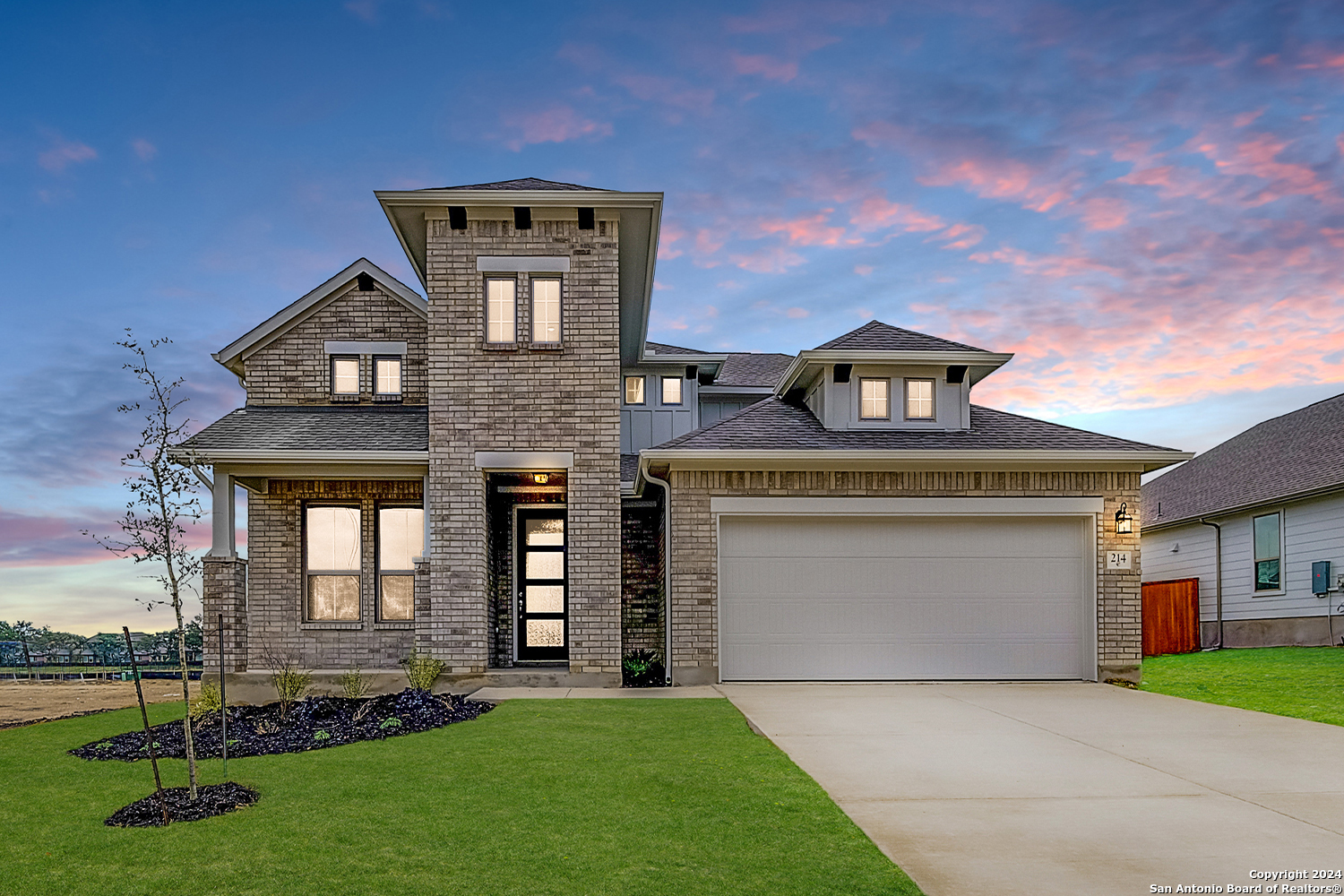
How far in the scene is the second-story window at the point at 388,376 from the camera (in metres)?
14.5

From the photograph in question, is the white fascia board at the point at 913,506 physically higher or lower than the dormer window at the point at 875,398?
lower

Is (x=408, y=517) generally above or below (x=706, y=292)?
below

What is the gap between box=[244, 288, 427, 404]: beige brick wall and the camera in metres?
14.5

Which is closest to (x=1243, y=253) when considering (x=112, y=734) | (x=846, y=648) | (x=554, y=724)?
(x=846, y=648)

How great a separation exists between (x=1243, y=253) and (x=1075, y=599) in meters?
7.23

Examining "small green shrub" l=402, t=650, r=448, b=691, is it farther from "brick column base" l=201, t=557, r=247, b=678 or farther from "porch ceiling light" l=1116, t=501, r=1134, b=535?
"porch ceiling light" l=1116, t=501, r=1134, b=535

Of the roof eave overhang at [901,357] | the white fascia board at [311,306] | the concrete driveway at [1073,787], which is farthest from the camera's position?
the white fascia board at [311,306]

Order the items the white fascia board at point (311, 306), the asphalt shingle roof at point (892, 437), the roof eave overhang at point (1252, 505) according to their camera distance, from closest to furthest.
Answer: the asphalt shingle roof at point (892, 437)
the white fascia board at point (311, 306)
the roof eave overhang at point (1252, 505)

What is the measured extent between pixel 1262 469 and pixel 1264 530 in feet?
6.34

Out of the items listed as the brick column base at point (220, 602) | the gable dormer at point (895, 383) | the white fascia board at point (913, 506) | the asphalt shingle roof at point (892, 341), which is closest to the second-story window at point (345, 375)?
the brick column base at point (220, 602)

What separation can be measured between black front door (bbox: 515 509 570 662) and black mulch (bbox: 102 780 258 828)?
27.1ft

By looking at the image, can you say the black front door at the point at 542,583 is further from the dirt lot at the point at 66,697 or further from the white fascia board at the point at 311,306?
the dirt lot at the point at 66,697

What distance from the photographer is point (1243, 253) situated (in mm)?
15188

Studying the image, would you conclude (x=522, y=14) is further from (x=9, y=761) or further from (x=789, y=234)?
(x=9, y=761)
